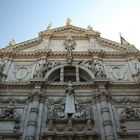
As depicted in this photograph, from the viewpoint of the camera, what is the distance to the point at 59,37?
75.8ft

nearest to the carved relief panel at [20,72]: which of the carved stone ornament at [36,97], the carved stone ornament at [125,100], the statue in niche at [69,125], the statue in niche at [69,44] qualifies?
the carved stone ornament at [36,97]

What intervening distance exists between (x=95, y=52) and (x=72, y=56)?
6.70ft

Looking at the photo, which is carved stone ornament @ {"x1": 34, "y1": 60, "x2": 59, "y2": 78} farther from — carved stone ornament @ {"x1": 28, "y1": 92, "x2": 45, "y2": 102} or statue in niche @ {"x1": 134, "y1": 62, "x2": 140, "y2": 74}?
statue in niche @ {"x1": 134, "y1": 62, "x2": 140, "y2": 74}

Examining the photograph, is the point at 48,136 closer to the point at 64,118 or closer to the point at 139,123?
the point at 64,118

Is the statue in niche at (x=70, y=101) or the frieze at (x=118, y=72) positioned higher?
the frieze at (x=118, y=72)

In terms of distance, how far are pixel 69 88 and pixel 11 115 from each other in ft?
14.8

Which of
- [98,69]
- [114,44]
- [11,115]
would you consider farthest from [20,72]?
[114,44]

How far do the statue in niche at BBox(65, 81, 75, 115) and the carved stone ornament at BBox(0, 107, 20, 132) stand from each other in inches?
133

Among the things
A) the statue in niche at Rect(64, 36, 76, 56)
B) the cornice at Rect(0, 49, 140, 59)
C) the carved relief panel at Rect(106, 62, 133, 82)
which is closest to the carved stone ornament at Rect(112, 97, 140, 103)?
the carved relief panel at Rect(106, 62, 133, 82)

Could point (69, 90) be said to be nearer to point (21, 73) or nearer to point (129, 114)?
point (129, 114)

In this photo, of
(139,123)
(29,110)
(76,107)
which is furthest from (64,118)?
(139,123)

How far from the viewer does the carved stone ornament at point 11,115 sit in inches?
618

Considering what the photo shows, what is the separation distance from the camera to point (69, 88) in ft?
57.4

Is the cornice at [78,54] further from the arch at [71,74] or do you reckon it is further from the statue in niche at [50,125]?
the statue in niche at [50,125]
